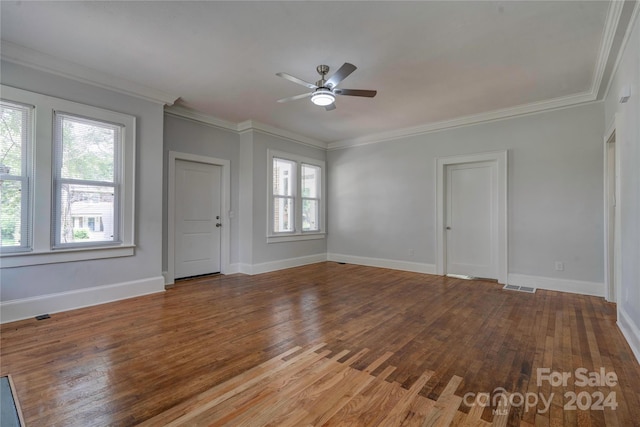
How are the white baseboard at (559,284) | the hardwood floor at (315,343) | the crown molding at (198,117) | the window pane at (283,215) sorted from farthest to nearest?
the window pane at (283,215) → the crown molding at (198,117) → the white baseboard at (559,284) → the hardwood floor at (315,343)

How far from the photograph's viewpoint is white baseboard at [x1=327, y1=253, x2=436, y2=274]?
552 cm

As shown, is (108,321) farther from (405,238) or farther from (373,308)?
(405,238)

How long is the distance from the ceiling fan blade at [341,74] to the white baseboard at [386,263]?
380 cm

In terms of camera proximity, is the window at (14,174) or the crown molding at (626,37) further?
the window at (14,174)

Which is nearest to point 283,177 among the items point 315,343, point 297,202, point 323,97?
point 297,202

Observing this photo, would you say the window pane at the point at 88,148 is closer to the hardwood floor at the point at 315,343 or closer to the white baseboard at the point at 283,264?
the hardwood floor at the point at 315,343

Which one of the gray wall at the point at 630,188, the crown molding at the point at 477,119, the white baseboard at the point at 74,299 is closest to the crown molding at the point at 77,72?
the white baseboard at the point at 74,299

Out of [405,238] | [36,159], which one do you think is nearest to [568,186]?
[405,238]

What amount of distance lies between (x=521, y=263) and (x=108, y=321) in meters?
5.53

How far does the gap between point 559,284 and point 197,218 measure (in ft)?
18.6

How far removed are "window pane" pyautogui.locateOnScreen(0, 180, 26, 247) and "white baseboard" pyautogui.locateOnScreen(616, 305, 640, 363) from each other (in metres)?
5.72

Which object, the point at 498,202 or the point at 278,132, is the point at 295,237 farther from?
the point at 498,202

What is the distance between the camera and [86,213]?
363 cm

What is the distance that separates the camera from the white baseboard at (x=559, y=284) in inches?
159
